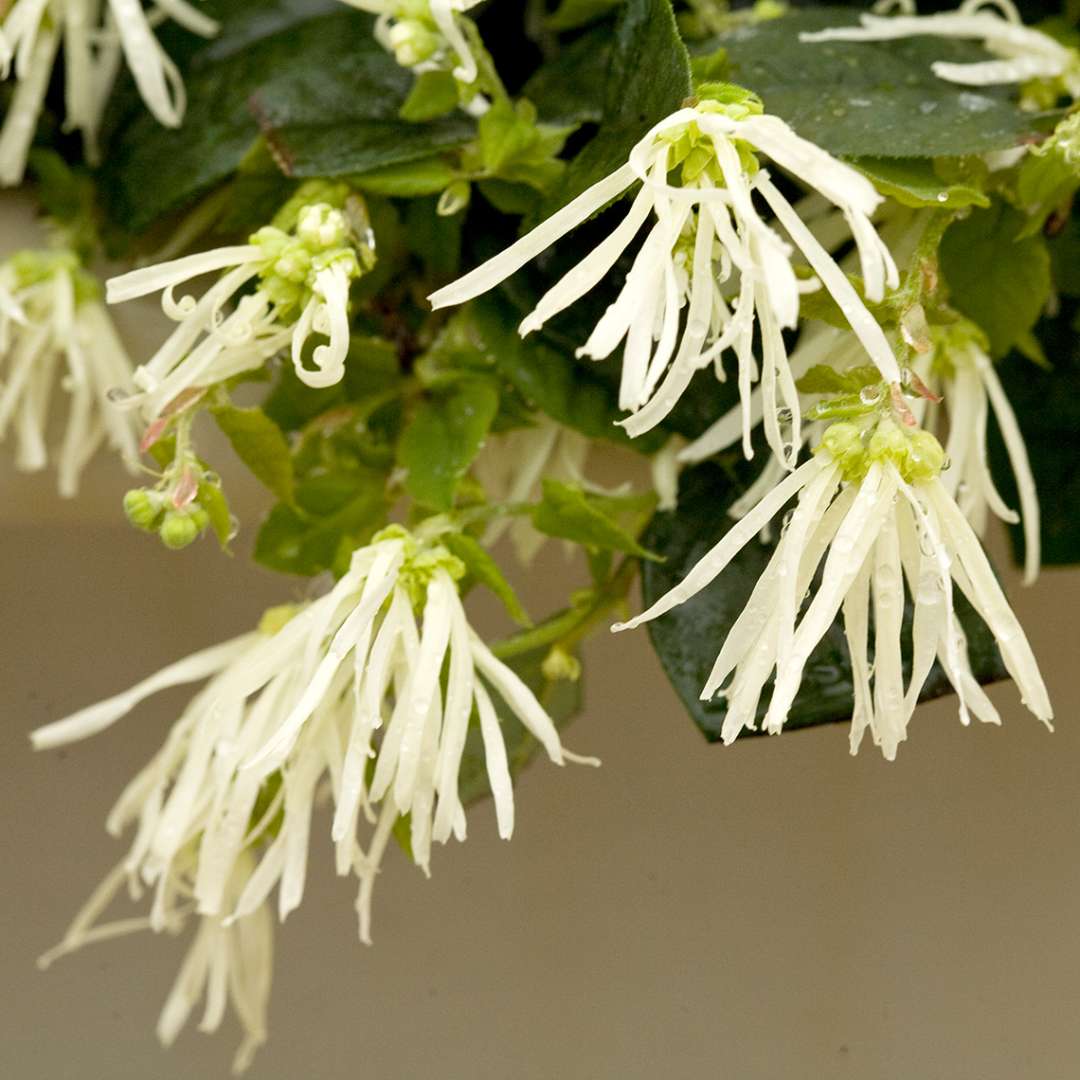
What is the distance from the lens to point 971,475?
0.32 metres

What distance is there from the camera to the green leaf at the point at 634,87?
26cm

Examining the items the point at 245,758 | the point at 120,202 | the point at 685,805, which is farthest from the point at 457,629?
the point at 685,805

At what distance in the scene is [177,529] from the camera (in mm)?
283

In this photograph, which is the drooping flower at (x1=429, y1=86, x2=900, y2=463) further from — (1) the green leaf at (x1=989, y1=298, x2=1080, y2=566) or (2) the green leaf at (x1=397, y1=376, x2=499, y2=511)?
(1) the green leaf at (x1=989, y1=298, x2=1080, y2=566)

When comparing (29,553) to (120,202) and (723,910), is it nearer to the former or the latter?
(120,202)

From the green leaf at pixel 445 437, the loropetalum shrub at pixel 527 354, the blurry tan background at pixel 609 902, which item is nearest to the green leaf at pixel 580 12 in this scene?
the loropetalum shrub at pixel 527 354

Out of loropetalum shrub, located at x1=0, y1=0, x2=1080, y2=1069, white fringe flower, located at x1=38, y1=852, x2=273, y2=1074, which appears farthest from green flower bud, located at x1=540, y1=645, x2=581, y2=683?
white fringe flower, located at x1=38, y1=852, x2=273, y2=1074

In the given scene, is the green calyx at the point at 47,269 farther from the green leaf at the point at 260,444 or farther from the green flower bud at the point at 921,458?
the green flower bud at the point at 921,458

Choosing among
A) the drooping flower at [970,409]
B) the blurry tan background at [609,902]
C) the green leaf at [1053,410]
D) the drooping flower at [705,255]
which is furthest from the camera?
the blurry tan background at [609,902]

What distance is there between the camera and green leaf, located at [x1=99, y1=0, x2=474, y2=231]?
1.09ft

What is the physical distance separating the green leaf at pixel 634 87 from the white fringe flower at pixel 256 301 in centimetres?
5

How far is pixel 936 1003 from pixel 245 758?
381 millimetres

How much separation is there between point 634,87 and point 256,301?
9 centimetres

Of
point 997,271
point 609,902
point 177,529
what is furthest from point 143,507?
point 609,902
